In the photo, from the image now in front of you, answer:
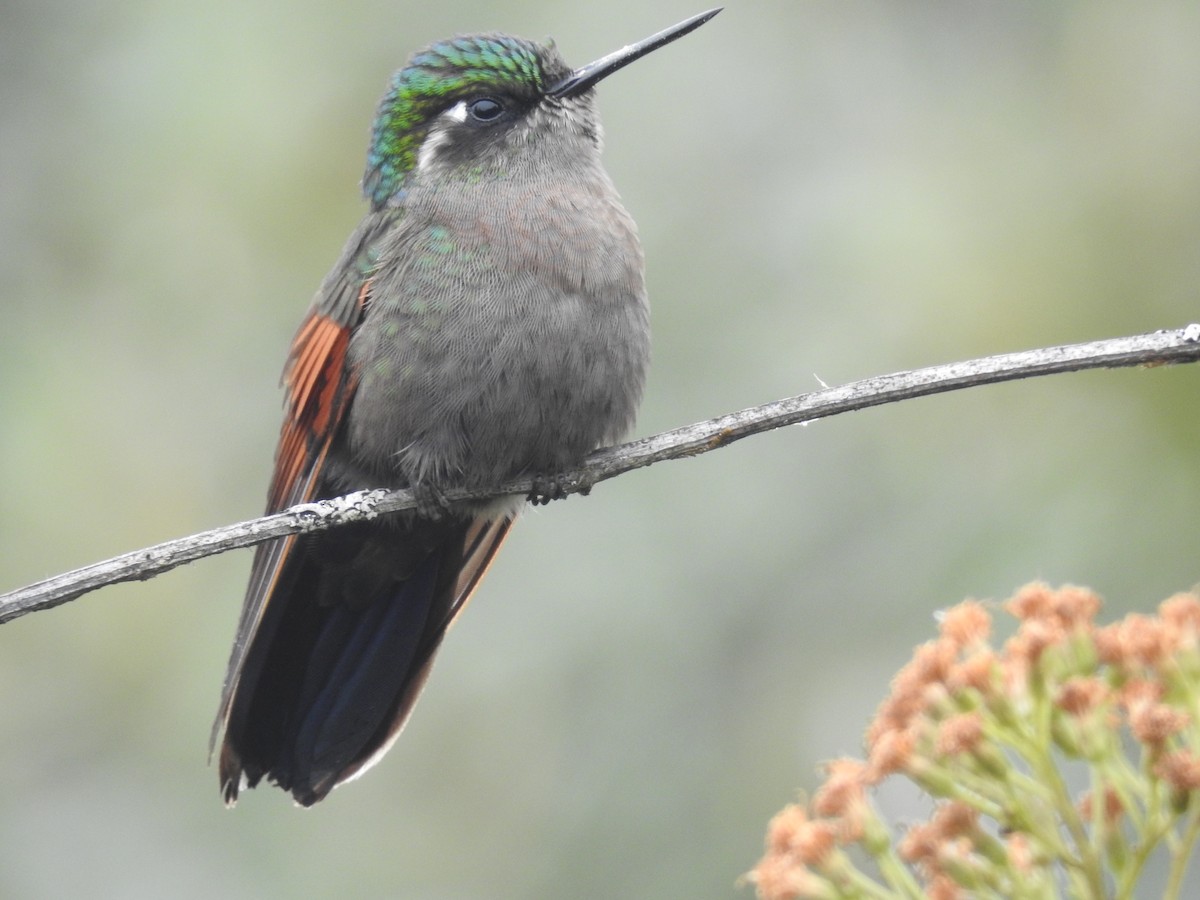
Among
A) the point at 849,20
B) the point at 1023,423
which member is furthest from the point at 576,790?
the point at 849,20

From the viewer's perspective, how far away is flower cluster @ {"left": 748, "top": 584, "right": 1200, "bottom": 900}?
66.3 inches

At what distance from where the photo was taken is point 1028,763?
5.96ft

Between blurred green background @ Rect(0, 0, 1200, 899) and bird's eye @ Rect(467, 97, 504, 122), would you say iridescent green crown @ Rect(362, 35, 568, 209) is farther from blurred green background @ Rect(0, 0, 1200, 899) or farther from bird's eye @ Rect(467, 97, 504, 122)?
blurred green background @ Rect(0, 0, 1200, 899)

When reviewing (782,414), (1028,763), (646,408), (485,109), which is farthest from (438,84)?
(1028,763)

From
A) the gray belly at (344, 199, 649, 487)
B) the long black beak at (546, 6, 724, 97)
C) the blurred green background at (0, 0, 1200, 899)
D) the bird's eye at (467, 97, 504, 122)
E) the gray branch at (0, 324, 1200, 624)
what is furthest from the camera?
the blurred green background at (0, 0, 1200, 899)

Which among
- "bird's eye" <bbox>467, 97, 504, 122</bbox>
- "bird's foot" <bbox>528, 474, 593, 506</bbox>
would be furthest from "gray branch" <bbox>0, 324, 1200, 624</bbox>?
"bird's eye" <bbox>467, 97, 504, 122</bbox>

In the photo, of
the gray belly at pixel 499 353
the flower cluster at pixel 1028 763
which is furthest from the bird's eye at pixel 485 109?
the flower cluster at pixel 1028 763

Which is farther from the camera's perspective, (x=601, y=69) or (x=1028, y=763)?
(x=601, y=69)

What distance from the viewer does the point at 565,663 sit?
472 centimetres

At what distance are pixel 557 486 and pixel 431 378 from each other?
0.44m

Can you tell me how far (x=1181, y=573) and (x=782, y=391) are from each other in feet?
5.10

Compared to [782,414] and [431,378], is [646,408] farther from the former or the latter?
[782,414]

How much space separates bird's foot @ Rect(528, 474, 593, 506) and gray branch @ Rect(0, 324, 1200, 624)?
1.65 feet

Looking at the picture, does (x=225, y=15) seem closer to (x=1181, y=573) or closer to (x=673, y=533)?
(x=673, y=533)
